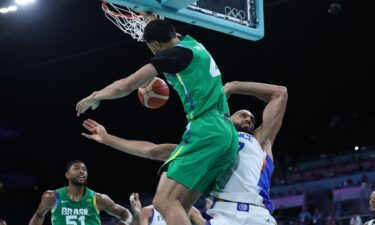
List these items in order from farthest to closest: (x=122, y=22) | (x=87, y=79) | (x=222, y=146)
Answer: (x=87, y=79)
(x=122, y=22)
(x=222, y=146)

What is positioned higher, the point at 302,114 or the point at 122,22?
the point at 302,114

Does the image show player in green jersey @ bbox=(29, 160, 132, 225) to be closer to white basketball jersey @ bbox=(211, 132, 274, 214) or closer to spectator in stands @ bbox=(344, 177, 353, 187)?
white basketball jersey @ bbox=(211, 132, 274, 214)

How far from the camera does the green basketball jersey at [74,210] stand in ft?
27.6

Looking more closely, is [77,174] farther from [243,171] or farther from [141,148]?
[243,171]

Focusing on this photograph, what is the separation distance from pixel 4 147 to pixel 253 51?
11160mm

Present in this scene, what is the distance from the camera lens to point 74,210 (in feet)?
27.7

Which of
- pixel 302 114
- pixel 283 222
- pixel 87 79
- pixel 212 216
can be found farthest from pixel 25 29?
pixel 212 216

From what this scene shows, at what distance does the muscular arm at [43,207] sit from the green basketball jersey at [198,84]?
458cm

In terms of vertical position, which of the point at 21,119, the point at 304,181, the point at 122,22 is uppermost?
the point at 21,119

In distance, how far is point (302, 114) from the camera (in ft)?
73.9

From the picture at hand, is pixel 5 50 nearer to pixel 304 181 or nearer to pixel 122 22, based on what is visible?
pixel 304 181

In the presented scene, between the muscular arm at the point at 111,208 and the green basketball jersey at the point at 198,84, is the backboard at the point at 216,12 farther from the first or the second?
the muscular arm at the point at 111,208

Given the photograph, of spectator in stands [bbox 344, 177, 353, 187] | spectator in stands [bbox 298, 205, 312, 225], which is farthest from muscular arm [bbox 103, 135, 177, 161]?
spectator in stands [bbox 344, 177, 353, 187]

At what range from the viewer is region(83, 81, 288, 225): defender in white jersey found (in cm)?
457
